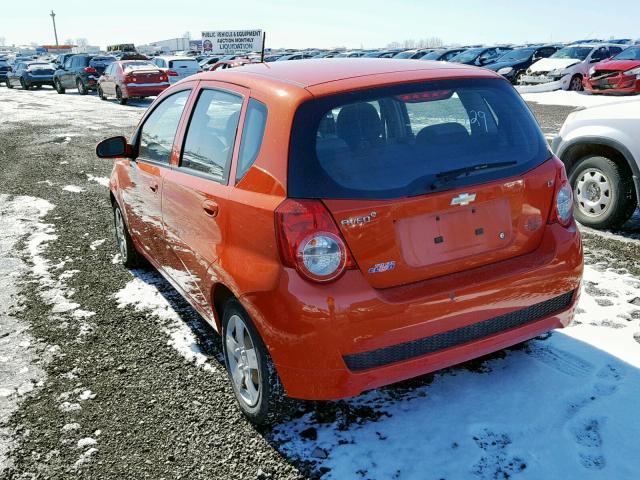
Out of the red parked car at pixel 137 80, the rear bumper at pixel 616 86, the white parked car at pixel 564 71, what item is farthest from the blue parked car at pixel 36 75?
the rear bumper at pixel 616 86

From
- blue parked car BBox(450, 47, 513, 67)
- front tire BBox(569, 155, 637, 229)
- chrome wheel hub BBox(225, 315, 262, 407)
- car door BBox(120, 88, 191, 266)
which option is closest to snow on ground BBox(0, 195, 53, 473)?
car door BBox(120, 88, 191, 266)

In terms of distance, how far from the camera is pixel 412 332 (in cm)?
258

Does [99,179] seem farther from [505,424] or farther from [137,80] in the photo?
[137,80]

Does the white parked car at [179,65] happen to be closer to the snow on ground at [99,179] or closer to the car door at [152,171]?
the snow on ground at [99,179]

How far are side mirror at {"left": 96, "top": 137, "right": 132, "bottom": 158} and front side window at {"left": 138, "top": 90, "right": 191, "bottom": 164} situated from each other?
0.43ft

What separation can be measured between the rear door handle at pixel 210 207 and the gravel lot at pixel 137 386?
1.06 meters

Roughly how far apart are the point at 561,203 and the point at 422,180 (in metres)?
0.87

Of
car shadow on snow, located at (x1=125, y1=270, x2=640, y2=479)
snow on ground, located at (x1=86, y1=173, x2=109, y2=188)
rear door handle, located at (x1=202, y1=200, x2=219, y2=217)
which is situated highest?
rear door handle, located at (x1=202, y1=200, x2=219, y2=217)

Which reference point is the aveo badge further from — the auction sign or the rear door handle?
the auction sign

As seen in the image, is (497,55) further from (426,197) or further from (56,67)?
(426,197)

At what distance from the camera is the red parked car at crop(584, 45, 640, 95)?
17.5 metres

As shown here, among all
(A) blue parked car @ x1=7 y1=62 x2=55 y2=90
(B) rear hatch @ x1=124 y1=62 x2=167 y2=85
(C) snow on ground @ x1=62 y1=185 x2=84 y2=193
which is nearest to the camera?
(C) snow on ground @ x1=62 y1=185 x2=84 y2=193

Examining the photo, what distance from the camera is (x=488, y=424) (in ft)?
9.53

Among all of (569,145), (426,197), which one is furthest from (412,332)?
(569,145)
